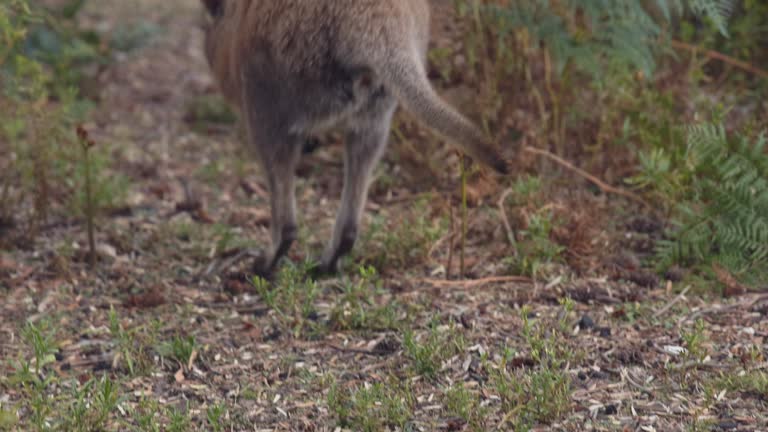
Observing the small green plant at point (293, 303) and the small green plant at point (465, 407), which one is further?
the small green plant at point (293, 303)

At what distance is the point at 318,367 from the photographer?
3529mm

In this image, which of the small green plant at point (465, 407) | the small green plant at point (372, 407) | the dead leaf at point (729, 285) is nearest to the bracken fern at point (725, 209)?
the dead leaf at point (729, 285)

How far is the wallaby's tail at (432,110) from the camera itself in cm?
344

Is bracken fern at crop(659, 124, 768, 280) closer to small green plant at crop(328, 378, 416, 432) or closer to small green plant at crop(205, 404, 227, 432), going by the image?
small green plant at crop(328, 378, 416, 432)

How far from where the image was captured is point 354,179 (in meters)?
4.40

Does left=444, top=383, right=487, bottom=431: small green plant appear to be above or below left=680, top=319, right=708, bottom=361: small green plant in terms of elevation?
below

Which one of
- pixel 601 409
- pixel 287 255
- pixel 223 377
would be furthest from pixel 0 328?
pixel 601 409

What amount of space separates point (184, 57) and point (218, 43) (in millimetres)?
3524

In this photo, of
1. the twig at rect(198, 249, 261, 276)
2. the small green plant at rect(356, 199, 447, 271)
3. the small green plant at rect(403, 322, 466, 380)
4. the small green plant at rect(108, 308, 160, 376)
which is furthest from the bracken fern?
the small green plant at rect(108, 308, 160, 376)

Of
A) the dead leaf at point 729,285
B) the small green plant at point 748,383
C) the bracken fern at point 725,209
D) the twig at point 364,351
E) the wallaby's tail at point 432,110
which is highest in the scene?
the wallaby's tail at point 432,110

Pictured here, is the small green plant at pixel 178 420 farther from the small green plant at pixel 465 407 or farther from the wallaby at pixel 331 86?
the wallaby at pixel 331 86

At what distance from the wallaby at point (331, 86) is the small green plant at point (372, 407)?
0.85 metres

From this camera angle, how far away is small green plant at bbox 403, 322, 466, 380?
3.39 m

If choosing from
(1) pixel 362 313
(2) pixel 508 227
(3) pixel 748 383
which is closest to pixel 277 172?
(1) pixel 362 313
